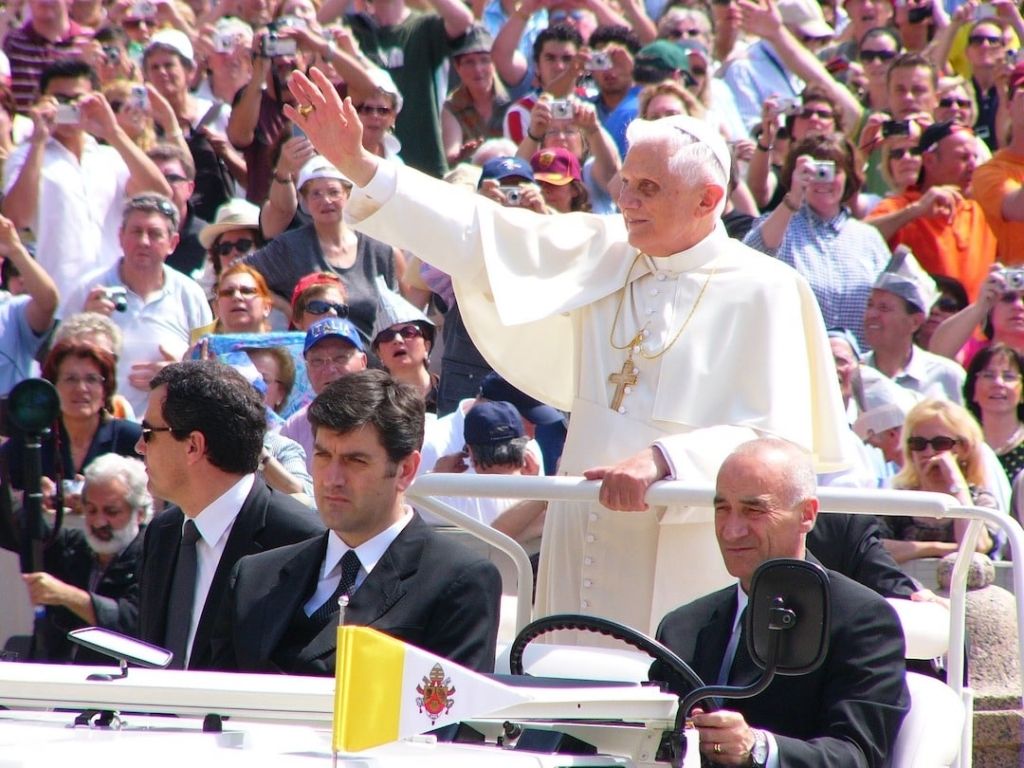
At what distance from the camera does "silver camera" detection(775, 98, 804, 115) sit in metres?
10.7

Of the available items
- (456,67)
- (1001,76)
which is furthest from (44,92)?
(1001,76)

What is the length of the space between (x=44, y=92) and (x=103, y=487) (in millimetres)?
4485

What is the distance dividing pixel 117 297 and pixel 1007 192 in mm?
5205

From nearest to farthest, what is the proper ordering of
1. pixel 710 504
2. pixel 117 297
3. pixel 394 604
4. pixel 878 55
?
1. pixel 710 504
2. pixel 394 604
3. pixel 117 297
4. pixel 878 55

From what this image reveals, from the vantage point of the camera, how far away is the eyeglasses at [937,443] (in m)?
7.37

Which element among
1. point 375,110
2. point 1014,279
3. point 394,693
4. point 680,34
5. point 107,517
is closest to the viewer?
point 394,693

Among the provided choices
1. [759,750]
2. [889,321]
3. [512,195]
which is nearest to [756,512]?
[759,750]

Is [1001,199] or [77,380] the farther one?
[1001,199]

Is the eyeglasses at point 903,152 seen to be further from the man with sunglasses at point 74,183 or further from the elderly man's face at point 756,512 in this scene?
the elderly man's face at point 756,512

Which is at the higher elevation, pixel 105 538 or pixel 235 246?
pixel 235 246

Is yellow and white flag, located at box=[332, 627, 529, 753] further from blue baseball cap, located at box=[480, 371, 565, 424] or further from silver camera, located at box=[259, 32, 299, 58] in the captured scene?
silver camera, located at box=[259, 32, 299, 58]

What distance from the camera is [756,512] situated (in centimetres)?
383

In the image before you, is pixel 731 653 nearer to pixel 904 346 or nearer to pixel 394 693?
pixel 394 693

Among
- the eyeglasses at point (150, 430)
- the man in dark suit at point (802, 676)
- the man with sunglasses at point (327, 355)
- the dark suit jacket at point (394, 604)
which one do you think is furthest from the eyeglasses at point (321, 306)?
the man in dark suit at point (802, 676)
